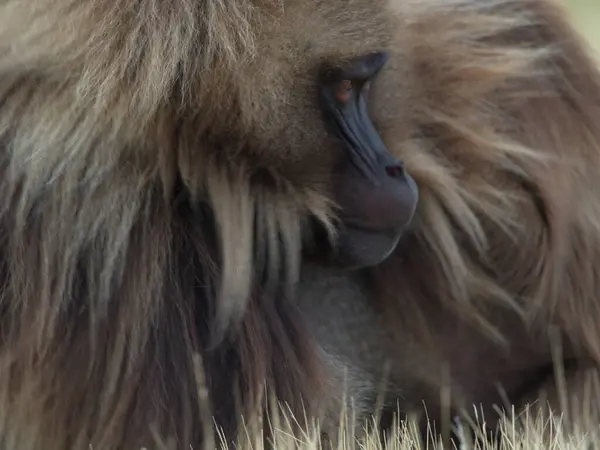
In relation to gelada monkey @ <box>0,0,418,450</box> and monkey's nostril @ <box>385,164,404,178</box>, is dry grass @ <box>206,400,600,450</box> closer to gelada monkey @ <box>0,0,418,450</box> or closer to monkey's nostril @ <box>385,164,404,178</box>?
gelada monkey @ <box>0,0,418,450</box>

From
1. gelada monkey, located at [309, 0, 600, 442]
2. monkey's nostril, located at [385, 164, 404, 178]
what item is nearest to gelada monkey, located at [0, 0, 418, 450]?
monkey's nostril, located at [385, 164, 404, 178]

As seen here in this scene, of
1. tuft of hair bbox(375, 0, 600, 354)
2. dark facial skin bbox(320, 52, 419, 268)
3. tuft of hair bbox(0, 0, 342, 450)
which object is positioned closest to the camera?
tuft of hair bbox(0, 0, 342, 450)

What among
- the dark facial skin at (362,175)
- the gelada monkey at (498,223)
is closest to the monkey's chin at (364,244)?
the dark facial skin at (362,175)

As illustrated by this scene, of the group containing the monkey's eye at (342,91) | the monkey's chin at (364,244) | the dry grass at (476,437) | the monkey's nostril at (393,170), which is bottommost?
the dry grass at (476,437)

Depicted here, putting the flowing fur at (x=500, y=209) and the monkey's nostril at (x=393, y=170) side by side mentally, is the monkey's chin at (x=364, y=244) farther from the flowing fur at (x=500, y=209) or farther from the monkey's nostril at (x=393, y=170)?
the flowing fur at (x=500, y=209)

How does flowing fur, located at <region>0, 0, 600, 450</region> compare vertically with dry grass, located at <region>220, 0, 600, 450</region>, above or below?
above

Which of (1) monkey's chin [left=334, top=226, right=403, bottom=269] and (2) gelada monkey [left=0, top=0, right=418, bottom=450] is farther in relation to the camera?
(1) monkey's chin [left=334, top=226, right=403, bottom=269]

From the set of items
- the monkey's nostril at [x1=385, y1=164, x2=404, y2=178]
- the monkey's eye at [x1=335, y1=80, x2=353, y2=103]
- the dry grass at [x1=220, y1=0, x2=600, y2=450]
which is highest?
the monkey's eye at [x1=335, y1=80, x2=353, y2=103]

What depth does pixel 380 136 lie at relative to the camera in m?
1.86

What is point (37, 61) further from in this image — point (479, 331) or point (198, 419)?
point (479, 331)

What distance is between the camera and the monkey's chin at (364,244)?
5.78 ft

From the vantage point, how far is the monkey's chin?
5.78ft

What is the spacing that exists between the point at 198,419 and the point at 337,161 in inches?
17.3

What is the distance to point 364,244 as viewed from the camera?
1770 millimetres
